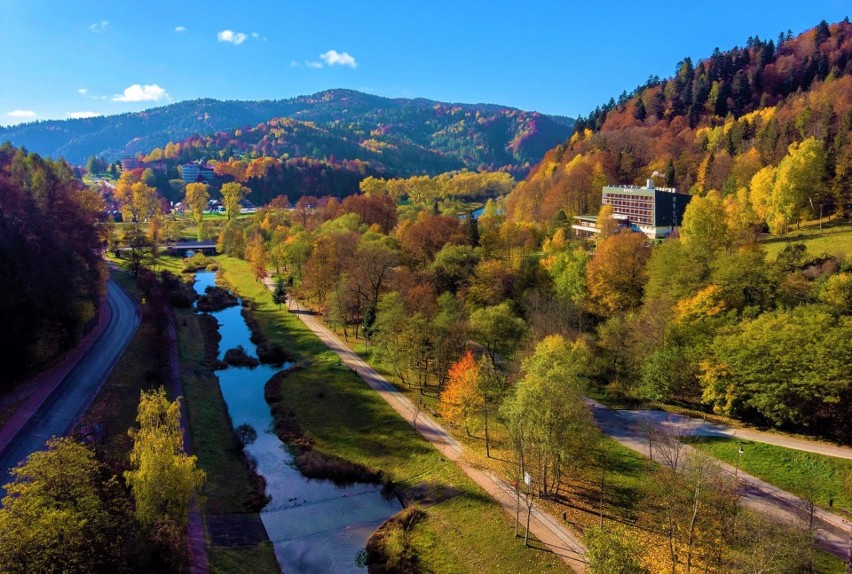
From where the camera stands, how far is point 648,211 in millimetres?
65250

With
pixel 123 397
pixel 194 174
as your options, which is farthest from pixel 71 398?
pixel 194 174

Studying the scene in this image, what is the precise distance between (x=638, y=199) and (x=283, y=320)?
150ft

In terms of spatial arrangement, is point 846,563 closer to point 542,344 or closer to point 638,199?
point 542,344

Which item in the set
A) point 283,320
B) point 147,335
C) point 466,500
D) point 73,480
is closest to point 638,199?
point 283,320

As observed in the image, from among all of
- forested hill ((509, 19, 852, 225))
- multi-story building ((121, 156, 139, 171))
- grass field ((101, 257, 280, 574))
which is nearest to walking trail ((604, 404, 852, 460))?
grass field ((101, 257, 280, 574))

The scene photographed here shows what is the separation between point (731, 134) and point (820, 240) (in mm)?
33602

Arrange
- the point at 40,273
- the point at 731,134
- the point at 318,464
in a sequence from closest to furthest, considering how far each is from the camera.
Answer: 1. the point at 318,464
2. the point at 40,273
3. the point at 731,134

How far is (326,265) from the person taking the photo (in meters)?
62.0

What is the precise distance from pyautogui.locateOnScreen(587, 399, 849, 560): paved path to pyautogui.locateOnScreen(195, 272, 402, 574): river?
48.2 feet

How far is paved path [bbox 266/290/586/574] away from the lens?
22.8 metres

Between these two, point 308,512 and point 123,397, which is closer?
point 308,512

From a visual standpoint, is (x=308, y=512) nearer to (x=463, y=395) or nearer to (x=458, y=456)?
(x=458, y=456)

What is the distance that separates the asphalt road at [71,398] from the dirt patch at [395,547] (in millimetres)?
17225

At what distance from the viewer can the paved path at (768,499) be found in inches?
880
